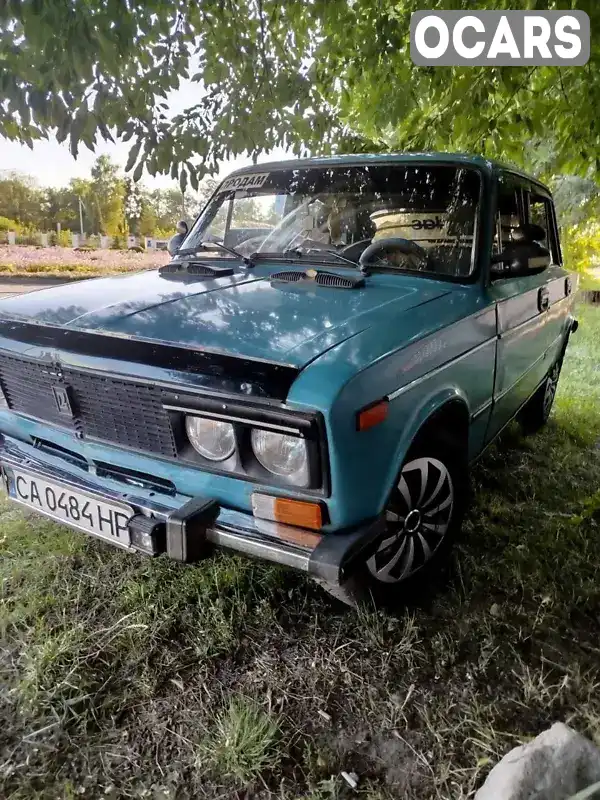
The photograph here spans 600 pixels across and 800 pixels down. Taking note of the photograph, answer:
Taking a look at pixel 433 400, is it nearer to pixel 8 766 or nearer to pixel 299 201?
pixel 299 201

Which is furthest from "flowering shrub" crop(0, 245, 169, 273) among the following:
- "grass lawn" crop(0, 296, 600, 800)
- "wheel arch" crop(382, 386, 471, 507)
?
"wheel arch" crop(382, 386, 471, 507)

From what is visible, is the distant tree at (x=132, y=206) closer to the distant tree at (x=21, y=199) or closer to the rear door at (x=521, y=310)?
the distant tree at (x=21, y=199)

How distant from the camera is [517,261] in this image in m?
2.77

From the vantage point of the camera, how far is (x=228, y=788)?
1.66 meters

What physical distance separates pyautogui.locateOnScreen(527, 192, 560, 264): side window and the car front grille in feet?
9.22

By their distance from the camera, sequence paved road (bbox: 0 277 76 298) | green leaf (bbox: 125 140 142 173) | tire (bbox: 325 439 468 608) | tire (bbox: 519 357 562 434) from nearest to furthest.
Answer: tire (bbox: 325 439 468 608) → green leaf (bbox: 125 140 142 173) → paved road (bbox: 0 277 76 298) → tire (bbox: 519 357 562 434)

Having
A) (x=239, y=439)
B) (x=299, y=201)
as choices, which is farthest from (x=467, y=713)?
(x=299, y=201)

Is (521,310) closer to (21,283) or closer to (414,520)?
(414,520)

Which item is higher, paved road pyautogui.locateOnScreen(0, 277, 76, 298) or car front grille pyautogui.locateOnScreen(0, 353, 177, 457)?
paved road pyautogui.locateOnScreen(0, 277, 76, 298)

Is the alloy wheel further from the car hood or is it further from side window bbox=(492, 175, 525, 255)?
side window bbox=(492, 175, 525, 255)

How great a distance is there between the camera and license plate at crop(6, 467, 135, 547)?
1945 mm

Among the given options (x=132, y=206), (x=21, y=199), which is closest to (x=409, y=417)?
(x=132, y=206)

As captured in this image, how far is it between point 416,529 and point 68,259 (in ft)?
10.2

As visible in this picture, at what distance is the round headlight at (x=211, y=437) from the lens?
1.85 m
